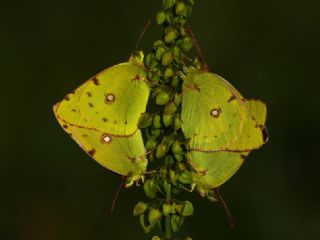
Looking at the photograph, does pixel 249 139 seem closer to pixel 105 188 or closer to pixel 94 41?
pixel 105 188

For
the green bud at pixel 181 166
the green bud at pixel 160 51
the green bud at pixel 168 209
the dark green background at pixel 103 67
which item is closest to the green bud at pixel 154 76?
the green bud at pixel 160 51

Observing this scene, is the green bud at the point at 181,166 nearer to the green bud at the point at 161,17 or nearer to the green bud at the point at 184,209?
the green bud at the point at 184,209

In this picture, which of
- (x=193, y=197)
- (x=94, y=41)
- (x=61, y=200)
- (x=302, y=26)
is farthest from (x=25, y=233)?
(x=302, y=26)

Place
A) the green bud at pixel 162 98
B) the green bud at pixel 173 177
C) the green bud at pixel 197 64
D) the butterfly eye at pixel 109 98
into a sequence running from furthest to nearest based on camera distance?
the butterfly eye at pixel 109 98, the green bud at pixel 197 64, the green bud at pixel 162 98, the green bud at pixel 173 177

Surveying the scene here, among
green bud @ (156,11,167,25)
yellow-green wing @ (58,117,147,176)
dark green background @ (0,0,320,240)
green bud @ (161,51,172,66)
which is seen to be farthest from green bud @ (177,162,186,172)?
dark green background @ (0,0,320,240)

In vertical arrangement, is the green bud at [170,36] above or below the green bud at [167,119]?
above

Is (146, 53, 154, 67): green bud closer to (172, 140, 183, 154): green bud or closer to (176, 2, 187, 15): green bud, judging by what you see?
(176, 2, 187, 15): green bud
